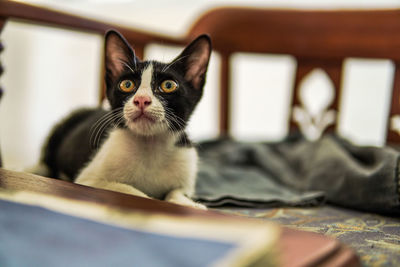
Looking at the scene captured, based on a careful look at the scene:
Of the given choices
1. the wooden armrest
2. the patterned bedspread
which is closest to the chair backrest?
the wooden armrest

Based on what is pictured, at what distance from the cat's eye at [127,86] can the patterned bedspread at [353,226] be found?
1.23ft

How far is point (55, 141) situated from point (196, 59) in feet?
2.06

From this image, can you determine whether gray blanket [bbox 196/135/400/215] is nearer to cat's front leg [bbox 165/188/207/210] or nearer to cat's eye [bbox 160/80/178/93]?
cat's front leg [bbox 165/188/207/210]

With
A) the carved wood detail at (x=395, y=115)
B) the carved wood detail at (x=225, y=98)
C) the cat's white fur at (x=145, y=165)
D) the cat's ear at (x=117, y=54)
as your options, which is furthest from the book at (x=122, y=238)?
the carved wood detail at (x=225, y=98)

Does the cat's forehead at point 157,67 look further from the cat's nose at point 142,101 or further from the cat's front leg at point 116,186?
the cat's front leg at point 116,186

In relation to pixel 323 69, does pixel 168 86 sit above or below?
below

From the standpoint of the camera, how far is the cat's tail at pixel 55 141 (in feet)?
4.33

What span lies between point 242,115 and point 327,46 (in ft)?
2.78

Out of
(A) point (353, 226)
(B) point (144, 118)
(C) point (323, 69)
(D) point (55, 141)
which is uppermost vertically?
(C) point (323, 69)

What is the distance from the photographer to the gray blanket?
109cm

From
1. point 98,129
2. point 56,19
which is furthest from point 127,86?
point 56,19

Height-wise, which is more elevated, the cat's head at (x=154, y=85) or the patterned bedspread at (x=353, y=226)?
the cat's head at (x=154, y=85)

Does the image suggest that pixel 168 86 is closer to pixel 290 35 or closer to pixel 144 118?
pixel 144 118

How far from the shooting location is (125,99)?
939mm
